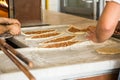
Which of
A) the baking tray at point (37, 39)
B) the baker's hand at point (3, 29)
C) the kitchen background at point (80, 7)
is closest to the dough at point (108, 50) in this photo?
the baking tray at point (37, 39)

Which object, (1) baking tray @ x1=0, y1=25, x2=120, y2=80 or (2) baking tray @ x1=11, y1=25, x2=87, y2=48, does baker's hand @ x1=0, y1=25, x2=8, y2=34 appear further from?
(2) baking tray @ x1=11, y1=25, x2=87, y2=48

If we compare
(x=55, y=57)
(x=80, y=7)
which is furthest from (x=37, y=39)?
(x=80, y=7)

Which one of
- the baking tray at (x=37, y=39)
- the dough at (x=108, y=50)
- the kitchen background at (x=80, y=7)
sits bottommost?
the dough at (x=108, y=50)

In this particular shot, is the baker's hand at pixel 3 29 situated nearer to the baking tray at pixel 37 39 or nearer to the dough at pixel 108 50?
the baking tray at pixel 37 39

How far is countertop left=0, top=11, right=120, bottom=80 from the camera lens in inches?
36.5

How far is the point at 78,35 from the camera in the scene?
150 cm

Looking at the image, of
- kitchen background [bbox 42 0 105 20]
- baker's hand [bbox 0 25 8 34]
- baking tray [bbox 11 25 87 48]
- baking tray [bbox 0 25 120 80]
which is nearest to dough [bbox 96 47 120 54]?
baking tray [bbox 0 25 120 80]

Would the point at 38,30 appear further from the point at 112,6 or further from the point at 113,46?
the point at 112,6

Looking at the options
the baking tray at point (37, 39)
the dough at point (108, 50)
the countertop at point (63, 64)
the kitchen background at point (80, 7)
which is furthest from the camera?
the kitchen background at point (80, 7)

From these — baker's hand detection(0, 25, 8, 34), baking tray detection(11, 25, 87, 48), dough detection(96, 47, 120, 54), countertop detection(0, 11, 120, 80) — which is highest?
baker's hand detection(0, 25, 8, 34)

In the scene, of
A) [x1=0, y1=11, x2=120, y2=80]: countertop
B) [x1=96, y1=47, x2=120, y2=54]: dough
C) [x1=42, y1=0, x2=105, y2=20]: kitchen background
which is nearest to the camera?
[x1=0, y1=11, x2=120, y2=80]: countertop

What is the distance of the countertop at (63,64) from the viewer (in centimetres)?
93

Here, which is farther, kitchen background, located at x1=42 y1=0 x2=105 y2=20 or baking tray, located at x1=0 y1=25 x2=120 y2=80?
kitchen background, located at x1=42 y1=0 x2=105 y2=20

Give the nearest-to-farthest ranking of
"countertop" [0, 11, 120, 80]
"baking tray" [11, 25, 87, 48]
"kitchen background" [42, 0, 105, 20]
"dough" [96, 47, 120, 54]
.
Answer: "countertop" [0, 11, 120, 80] < "dough" [96, 47, 120, 54] < "baking tray" [11, 25, 87, 48] < "kitchen background" [42, 0, 105, 20]
